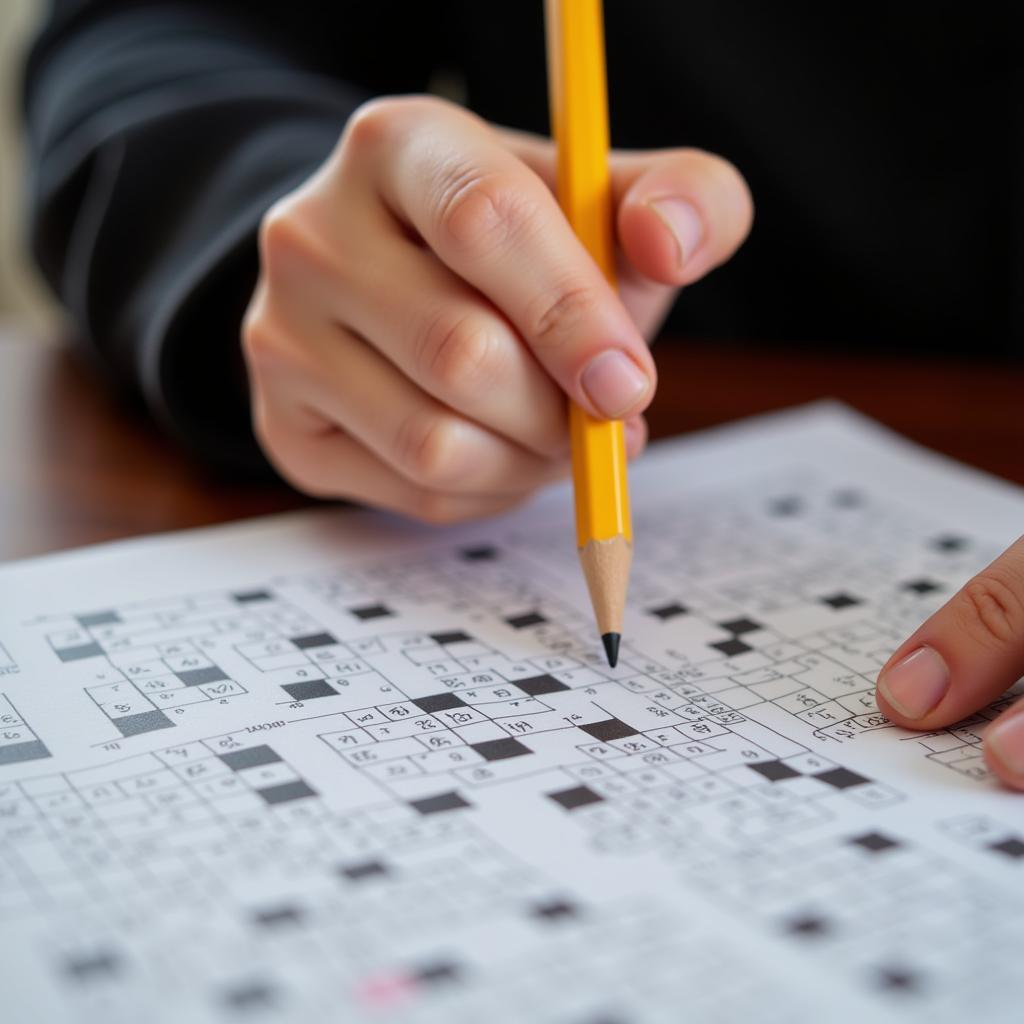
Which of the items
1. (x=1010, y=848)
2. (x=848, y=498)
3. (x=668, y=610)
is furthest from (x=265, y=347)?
(x=1010, y=848)

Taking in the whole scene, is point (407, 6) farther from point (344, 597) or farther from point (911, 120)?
point (344, 597)

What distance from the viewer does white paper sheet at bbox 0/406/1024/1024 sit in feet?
1.24

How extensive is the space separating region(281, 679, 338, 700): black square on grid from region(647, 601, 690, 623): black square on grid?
19 cm

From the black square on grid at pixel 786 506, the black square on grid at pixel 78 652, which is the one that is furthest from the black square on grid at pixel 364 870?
the black square on grid at pixel 786 506

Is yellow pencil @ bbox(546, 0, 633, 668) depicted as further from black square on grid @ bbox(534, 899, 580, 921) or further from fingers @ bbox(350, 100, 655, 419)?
black square on grid @ bbox(534, 899, 580, 921)

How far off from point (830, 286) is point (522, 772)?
1.00 meters

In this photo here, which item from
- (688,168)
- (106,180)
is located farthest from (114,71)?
(688,168)

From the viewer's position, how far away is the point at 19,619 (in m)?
0.64

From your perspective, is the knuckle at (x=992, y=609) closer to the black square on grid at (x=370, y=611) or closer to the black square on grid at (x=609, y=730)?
the black square on grid at (x=609, y=730)

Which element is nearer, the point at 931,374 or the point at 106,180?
the point at 106,180

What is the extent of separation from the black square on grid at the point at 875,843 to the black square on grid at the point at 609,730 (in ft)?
0.37

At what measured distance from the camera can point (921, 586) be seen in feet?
2.31

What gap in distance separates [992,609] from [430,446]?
1.01ft

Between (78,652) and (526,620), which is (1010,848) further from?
(78,652)
